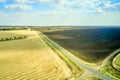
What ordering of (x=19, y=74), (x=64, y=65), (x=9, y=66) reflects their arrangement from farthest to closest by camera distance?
(x=64, y=65) < (x=9, y=66) < (x=19, y=74)

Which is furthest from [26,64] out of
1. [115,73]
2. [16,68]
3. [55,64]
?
[115,73]

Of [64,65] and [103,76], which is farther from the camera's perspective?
[64,65]

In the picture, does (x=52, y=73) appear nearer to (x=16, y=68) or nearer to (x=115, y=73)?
(x=16, y=68)

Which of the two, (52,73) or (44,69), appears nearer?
(52,73)

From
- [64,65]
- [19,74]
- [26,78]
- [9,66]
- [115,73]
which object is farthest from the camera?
[64,65]

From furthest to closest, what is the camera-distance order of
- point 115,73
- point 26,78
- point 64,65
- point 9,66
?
point 64,65 → point 9,66 → point 115,73 → point 26,78

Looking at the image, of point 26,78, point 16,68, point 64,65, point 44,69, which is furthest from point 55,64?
point 26,78

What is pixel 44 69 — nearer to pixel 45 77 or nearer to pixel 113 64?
pixel 45 77

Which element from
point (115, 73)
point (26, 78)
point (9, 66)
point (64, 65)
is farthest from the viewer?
point (64, 65)

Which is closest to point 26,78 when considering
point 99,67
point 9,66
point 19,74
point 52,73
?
point 19,74
